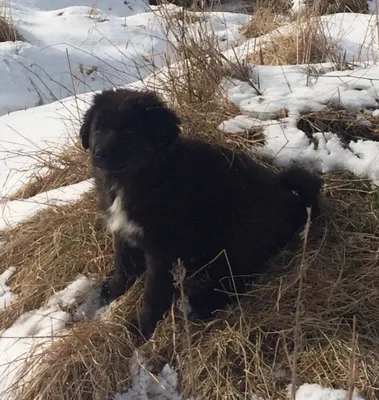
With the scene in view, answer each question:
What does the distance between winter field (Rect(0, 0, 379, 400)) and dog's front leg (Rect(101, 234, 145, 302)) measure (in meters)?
0.09

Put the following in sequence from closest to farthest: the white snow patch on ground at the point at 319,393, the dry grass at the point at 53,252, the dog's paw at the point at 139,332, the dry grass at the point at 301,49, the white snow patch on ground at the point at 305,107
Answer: the white snow patch on ground at the point at 319,393 < the dog's paw at the point at 139,332 < the dry grass at the point at 53,252 < the white snow patch on ground at the point at 305,107 < the dry grass at the point at 301,49

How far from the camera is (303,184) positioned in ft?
10.4

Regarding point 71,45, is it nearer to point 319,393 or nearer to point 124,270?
point 124,270

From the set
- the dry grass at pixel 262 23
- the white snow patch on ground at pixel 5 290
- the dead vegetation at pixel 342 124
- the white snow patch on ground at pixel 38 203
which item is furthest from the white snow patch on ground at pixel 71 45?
the white snow patch on ground at pixel 5 290

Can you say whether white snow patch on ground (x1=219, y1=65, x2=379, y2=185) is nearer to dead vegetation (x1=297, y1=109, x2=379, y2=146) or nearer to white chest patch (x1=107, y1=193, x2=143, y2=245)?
dead vegetation (x1=297, y1=109, x2=379, y2=146)

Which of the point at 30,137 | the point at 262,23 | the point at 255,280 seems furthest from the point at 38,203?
the point at 262,23

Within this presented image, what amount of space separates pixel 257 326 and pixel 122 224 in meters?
0.79

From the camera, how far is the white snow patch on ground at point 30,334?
2.70 metres

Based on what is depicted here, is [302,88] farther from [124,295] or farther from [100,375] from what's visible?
[100,375]

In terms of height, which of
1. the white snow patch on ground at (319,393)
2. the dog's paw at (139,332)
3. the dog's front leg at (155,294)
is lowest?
the dog's paw at (139,332)

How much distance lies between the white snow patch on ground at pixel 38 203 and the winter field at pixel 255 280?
1cm

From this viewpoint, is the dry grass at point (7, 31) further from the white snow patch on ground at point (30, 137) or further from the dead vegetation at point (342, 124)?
the dead vegetation at point (342, 124)

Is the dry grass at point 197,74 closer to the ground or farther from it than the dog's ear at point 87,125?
closer to the ground

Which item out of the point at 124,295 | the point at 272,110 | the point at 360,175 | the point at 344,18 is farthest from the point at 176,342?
the point at 344,18
